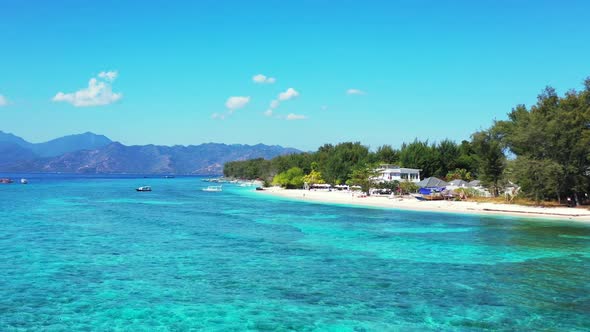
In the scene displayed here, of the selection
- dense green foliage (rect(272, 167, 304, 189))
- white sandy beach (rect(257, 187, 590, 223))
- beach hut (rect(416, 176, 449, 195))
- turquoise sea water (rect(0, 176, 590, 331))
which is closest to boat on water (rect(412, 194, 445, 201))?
white sandy beach (rect(257, 187, 590, 223))

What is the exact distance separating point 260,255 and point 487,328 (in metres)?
13.9

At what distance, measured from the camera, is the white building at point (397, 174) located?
88406mm

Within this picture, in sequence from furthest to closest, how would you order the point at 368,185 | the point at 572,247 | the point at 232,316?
the point at 368,185
the point at 572,247
the point at 232,316

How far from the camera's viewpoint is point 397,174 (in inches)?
3514

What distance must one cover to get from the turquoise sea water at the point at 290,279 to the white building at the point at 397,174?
5161 centimetres

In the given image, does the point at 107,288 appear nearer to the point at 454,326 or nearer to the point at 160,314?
the point at 160,314

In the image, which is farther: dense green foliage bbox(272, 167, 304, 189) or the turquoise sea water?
dense green foliage bbox(272, 167, 304, 189)

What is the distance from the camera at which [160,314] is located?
47.6 feet

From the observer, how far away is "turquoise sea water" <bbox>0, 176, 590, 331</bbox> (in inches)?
556

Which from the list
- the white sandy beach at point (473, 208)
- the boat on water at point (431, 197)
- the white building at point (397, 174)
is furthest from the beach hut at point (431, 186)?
the white sandy beach at point (473, 208)

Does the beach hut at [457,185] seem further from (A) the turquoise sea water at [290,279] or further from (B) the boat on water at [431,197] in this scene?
(A) the turquoise sea water at [290,279]

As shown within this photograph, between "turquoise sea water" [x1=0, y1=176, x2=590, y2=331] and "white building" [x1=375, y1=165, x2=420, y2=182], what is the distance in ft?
169

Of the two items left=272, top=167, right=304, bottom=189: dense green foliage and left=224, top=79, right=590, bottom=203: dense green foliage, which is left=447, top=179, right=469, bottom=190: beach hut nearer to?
left=224, top=79, right=590, bottom=203: dense green foliage

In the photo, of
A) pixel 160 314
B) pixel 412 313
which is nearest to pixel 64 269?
pixel 160 314
